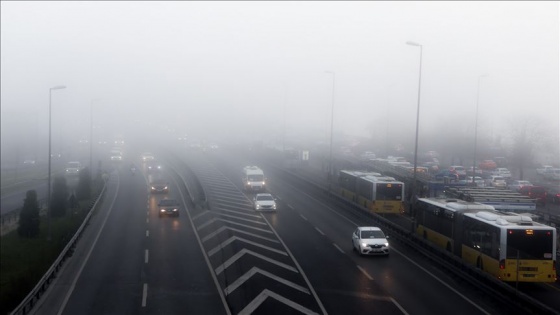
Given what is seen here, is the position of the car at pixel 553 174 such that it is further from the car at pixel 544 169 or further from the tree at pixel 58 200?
the tree at pixel 58 200

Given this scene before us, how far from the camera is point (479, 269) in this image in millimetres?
22391

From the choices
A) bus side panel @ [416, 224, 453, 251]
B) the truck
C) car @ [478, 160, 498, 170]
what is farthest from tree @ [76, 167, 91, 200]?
car @ [478, 160, 498, 170]

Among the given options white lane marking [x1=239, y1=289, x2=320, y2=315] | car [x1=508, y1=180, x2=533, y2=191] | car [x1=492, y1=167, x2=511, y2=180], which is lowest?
white lane marking [x1=239, y1=289, x2=320, y2=315]

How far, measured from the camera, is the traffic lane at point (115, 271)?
64.7ft

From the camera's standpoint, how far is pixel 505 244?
70.3 feet

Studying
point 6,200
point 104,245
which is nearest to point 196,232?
point 104,245

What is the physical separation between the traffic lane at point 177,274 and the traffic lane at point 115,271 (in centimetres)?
44

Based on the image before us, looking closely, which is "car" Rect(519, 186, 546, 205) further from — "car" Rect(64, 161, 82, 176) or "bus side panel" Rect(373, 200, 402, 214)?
"car" Rect(64, 161, 82, 176)

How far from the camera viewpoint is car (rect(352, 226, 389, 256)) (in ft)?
91.2

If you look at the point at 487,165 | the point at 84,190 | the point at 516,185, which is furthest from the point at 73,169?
the point at 516,185

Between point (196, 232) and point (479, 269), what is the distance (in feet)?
52.7

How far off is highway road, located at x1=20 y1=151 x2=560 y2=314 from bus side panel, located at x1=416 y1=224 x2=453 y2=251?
3.67 ft

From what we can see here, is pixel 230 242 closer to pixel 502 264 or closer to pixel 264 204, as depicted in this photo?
pixel 264 204

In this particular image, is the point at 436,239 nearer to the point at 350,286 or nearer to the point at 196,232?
the point at 350,286
